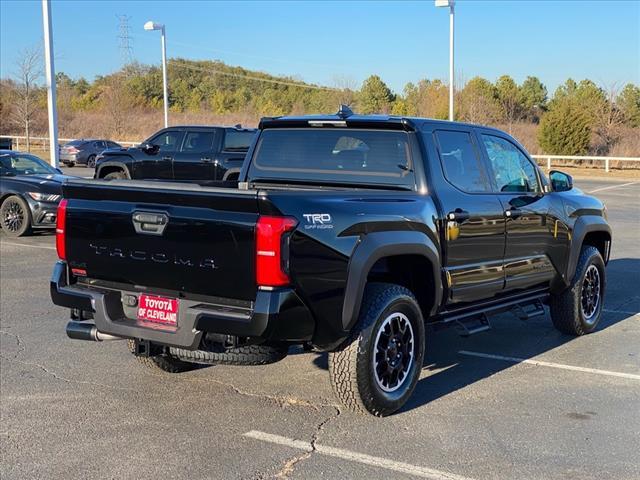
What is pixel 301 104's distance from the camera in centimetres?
6969

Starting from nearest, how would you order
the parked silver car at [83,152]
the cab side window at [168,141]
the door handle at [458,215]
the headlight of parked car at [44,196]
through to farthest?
1. the door handle at [458,215]
2. the headlight of parked car at [44,196]
3. the cab side window at [168,141]
4. the parked silver car at [83,152]

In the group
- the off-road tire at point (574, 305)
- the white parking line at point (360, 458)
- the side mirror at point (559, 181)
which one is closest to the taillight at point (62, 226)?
the white parking line at point (360, 458)

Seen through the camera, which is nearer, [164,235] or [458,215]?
[164,235]

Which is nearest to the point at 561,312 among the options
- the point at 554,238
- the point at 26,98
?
the point at 554,238

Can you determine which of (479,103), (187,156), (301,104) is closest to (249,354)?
(187,156)

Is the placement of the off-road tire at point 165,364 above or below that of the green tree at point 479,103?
below

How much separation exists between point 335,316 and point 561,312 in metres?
3.41

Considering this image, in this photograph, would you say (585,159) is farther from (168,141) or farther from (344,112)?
(344,112)

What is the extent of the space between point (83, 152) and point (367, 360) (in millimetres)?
35215

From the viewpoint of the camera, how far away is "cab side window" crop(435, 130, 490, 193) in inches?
223

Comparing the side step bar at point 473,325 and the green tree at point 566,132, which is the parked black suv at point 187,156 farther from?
the green tree at point 566,132

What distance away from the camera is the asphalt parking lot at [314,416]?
4.13 metres

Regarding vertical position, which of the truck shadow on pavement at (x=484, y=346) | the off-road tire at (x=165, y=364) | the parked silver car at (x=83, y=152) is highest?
the parked silver car at (x=83, y=152)

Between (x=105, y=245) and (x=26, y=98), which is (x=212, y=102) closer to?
(x=26, y=98)
